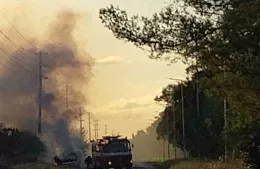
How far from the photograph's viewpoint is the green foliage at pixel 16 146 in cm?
7694

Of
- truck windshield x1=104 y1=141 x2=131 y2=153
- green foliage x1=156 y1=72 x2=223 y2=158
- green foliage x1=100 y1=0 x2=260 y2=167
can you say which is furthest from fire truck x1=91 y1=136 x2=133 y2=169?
green foliage x1=100 y1=0 x2=260 y2=167

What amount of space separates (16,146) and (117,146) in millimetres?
20999

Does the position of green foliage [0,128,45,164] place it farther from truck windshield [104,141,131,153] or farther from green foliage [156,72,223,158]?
A: green foliage [156,72,223,158]

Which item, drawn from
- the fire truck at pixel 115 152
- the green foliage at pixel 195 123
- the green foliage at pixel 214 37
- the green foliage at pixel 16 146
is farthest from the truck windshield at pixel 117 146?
the green foliage at pixel 214 37

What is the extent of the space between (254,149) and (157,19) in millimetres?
11527

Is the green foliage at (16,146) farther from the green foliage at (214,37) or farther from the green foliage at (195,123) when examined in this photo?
the green foliage at (214,37)

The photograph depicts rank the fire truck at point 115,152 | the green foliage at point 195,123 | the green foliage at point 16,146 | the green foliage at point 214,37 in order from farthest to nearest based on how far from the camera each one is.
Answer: the green foliage at point 195,123, the green foliage at point 16,146, the fire truck at point 115,152, the green foliage at point 214,37

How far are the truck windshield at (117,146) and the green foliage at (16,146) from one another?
11.7 meters

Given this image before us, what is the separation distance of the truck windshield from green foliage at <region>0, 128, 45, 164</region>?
460 inches

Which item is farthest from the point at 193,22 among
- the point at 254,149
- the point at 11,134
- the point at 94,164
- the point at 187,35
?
the point at 11,134

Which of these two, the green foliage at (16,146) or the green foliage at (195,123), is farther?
the green foliage at (195,123)

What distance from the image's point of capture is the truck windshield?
206ft

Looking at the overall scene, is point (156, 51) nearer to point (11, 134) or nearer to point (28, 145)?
point (11, 134)

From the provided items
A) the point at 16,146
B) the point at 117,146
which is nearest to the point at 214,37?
the point at 117,146
